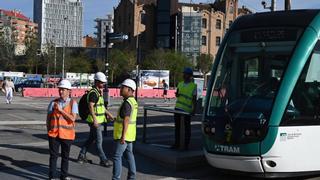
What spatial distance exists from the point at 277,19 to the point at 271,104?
1613 mm

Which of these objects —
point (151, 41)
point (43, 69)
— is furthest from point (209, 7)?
point (43, 69)

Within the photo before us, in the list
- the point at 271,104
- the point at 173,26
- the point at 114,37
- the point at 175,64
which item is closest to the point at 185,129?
the point at 271,104

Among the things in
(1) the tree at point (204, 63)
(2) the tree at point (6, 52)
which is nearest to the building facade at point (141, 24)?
(1) the tree at point (204, 63)

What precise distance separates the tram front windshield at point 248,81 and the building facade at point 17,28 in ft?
300

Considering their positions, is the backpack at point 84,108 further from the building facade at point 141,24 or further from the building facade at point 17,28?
the building facade at point 17,28

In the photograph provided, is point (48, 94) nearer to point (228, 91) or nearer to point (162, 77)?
point (162, 77)

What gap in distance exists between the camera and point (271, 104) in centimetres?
848

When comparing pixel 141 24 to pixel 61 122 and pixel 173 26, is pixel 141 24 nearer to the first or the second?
pixel 173 26

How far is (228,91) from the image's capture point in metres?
9.39

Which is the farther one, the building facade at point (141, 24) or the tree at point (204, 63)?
the building facade at point (141, 24)

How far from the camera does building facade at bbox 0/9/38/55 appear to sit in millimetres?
103162

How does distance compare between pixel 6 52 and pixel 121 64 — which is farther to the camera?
pixel 6 52

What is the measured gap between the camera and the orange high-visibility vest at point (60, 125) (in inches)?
329

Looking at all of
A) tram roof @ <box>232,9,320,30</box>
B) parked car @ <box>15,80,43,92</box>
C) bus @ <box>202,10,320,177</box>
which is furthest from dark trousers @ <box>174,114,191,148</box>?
parked car @ <box>15,80,43,92</box>
